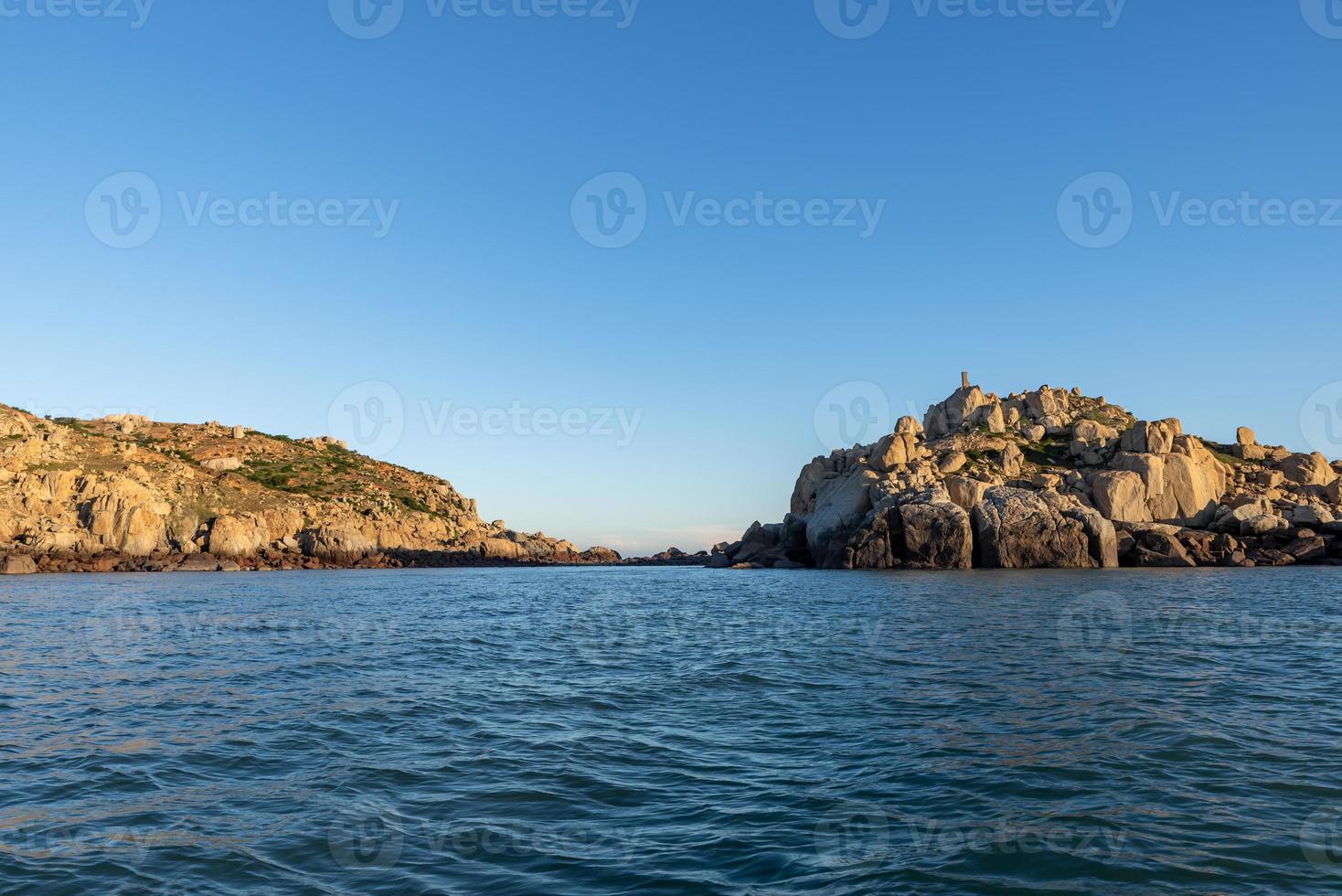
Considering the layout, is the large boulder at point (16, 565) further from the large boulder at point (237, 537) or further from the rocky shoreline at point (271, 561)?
the large boulder at point (237, 537)

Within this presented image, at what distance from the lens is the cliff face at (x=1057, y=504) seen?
7531 centimetres

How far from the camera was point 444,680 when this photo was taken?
20406 mm

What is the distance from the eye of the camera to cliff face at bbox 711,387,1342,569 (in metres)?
75.3

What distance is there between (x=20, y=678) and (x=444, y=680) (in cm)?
1097

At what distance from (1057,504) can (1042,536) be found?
16.4ft

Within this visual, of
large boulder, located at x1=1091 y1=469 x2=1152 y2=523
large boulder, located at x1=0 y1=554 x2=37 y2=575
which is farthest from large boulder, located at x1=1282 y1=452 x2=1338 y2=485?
large boulder, located at x1=0 y1=554 x2=37 y2=575

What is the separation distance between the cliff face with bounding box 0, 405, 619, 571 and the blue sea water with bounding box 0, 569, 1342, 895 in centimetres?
8458

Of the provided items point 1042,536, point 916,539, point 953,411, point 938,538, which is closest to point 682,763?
point 938,538

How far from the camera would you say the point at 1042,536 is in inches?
2970

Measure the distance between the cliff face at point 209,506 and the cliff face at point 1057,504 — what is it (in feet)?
189

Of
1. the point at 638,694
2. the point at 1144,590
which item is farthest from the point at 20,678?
the point at 1144,590

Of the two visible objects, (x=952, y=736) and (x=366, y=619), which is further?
(x=366, y=619)

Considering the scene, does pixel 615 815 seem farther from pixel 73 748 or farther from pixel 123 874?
pixel 73 748

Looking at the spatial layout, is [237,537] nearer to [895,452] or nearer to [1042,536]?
[895,452]
